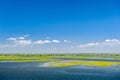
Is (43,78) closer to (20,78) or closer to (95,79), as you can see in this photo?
(20,78)

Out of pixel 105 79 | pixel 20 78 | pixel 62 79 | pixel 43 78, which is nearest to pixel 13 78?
pixel 20 78

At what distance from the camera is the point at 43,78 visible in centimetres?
4062

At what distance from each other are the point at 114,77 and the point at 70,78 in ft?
23.0

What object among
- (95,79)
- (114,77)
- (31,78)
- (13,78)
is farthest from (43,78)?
(114,77)

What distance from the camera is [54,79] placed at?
128ft

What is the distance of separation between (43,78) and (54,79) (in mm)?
2318

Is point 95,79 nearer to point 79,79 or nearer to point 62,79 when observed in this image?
point 79,79

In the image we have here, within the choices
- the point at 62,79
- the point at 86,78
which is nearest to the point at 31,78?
the point at 62,79

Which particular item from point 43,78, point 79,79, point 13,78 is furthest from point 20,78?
point 79,79

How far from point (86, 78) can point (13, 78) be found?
11.4 meters

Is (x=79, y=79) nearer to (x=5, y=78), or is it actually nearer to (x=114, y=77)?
(x=114, y=77)

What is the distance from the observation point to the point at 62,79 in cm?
3888

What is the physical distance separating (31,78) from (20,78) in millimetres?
1721

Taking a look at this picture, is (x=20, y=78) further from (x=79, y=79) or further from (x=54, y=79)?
(x=79, y=79)
